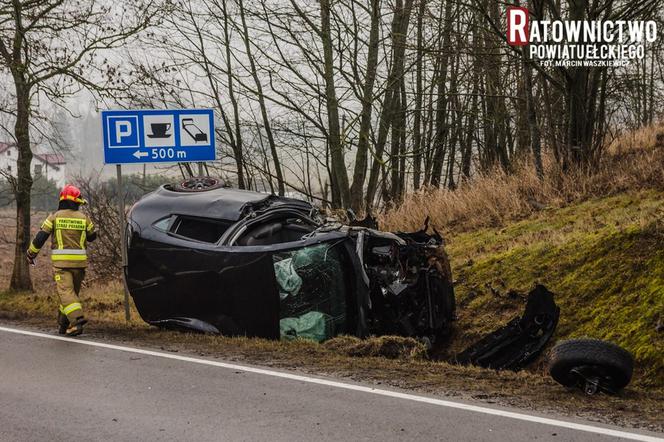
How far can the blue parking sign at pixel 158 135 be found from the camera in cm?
1118

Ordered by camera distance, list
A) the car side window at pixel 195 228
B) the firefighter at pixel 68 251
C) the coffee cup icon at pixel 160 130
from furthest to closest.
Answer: the coffee cup icon at pixel 160 130 → the firefighter at pixel 68 251 → the car side window at pixel 195 228

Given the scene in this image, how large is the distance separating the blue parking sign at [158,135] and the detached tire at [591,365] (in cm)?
665

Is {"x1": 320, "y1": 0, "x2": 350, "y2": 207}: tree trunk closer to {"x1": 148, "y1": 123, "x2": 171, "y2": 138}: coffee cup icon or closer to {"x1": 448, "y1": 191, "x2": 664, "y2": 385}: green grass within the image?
{"x1": 148, "y1": 123, "x2": 171, "y2": 138}: coffee cup icon

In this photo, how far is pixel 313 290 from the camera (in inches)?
319

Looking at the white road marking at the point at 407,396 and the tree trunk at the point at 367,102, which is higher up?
the tree trunk at the point at 367,102

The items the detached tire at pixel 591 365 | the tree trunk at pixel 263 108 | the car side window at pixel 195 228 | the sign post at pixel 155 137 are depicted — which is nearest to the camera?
the detached tire at pixel 591 365

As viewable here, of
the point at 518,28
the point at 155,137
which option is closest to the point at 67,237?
the point at 155,137

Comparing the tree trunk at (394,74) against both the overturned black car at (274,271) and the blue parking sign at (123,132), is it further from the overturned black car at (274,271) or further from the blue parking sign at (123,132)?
the overturned black car at (274,271)

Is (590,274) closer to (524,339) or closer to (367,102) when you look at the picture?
(524,339)

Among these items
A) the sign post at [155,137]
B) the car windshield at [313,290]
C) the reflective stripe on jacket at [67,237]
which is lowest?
→ the car windshield at [313,290]

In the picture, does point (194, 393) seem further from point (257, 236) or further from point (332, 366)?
point (257, 236)

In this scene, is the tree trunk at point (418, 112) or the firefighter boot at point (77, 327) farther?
the tree trunk at point (418, 112)

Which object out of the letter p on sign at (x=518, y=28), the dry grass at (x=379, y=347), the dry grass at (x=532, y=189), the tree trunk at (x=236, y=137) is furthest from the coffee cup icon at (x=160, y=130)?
the tree trunk at (x=236, y=137)

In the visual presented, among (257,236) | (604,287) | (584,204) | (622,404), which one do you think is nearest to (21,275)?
(257,236)
